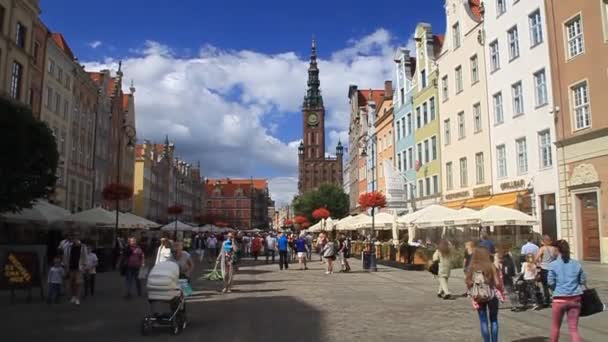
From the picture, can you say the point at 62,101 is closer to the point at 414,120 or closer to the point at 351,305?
the point at 414,120

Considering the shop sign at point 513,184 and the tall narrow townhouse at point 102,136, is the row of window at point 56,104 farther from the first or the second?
the shop sign at point 513,184

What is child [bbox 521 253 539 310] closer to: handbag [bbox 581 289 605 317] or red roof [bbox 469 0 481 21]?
handbag [bbox 581 289 605 317]

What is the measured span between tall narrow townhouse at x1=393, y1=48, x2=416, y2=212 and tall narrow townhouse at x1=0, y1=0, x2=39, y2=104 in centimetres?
2884

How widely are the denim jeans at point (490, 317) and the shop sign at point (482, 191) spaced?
26378mm

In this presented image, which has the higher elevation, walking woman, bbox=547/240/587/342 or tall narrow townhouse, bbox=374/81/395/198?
tall narrow townhouse, bbox=374/81/395/198

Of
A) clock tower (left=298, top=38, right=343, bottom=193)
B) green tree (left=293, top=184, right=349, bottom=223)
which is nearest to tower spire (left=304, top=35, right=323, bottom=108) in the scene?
clock tower (left=298, top=38, right=343, bottom=193)

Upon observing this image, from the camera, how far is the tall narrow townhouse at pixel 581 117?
911 inches

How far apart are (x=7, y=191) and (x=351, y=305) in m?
14.0

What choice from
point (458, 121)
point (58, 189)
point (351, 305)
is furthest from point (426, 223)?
point (58, 189)

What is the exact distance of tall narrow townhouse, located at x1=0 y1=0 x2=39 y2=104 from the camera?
30641mm

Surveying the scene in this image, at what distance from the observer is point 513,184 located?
1208 inches

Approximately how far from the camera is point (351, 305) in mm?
14234

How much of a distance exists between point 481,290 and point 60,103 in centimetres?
4013

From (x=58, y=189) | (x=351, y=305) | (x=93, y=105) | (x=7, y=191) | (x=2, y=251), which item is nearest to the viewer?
(x=351, y=305)
